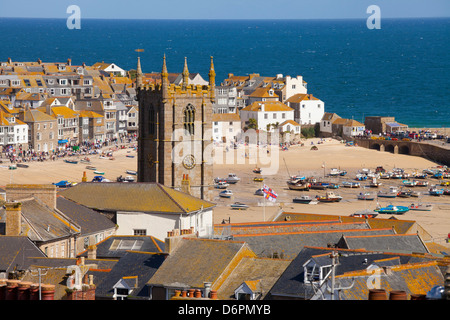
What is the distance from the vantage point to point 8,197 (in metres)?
52.4

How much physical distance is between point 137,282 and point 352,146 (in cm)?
10055

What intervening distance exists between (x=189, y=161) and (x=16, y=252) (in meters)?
26.6

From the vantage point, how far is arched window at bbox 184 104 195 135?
67.2 metres

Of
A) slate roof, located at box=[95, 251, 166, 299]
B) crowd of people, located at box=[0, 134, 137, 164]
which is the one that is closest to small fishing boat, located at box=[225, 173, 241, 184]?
crowd of people, located at box=[0, 134, 137, 164]

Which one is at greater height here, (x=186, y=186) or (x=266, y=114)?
(x=186, y=186)

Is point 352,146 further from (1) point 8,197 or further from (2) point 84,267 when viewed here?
(2) point 84,267

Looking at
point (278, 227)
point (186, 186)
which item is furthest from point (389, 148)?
point (278, 227)

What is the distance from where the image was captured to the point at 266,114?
485 feet

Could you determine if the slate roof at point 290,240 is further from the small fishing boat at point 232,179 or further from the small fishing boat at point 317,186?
the small fishing boat at point 232,179

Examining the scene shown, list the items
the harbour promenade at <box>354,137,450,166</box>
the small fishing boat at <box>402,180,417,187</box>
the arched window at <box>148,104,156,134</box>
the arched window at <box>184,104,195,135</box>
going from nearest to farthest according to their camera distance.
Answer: the arched window at <box>184,104,195,135</box>
the arched window at <box>148,104,156,134</box>
the small fishing boat at <box>402,180,417,187</box>
the harbour promenade at <box>354,137,450,166</box>

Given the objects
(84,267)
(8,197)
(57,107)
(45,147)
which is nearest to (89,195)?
(8,197)

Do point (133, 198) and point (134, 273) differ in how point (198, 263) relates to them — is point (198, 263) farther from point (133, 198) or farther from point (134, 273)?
point (133, 198)

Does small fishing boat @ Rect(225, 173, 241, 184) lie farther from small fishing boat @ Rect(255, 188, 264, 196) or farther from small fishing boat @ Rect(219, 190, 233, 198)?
small fishing boat @ Rect(219, 190, 233, 198)

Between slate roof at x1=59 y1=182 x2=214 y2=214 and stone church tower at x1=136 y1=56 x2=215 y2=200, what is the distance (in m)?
7.62
